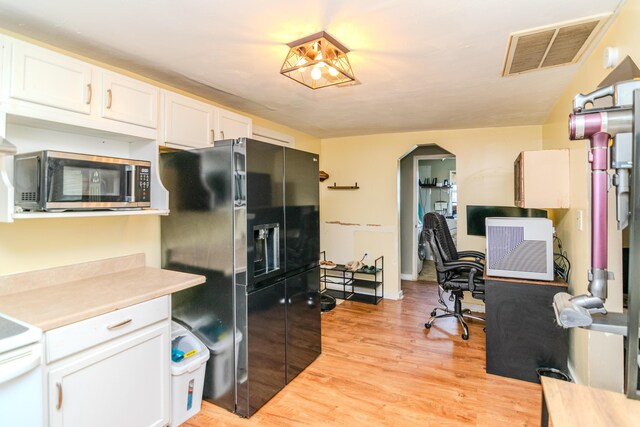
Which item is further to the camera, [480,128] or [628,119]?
[480,128]

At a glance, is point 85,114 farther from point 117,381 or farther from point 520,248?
point 520,248

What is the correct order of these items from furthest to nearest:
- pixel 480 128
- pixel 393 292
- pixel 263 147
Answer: pixel 393 292 < pixel 480 128 < pixel 263 147

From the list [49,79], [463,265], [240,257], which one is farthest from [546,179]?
[49,79]

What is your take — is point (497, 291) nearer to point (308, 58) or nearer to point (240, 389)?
point (240, 389)

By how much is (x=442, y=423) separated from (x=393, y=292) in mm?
2684

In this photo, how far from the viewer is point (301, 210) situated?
108 inches

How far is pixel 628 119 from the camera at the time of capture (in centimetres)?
94

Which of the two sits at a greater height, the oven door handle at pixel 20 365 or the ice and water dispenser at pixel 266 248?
the ice and water dispenser at pixel 266 248

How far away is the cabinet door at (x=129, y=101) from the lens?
197cm

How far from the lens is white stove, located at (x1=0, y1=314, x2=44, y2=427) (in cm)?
128

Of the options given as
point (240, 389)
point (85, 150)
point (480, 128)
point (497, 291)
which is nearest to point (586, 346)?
point (497, 291)

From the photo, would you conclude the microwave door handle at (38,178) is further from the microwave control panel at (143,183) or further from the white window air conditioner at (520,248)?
the white window air conditioner at (520,248)

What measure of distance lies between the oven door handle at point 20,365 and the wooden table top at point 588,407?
186 centimetres

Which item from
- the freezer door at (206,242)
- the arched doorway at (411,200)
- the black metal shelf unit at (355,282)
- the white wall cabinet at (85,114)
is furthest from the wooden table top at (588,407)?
the arched doorway at (411,200)
